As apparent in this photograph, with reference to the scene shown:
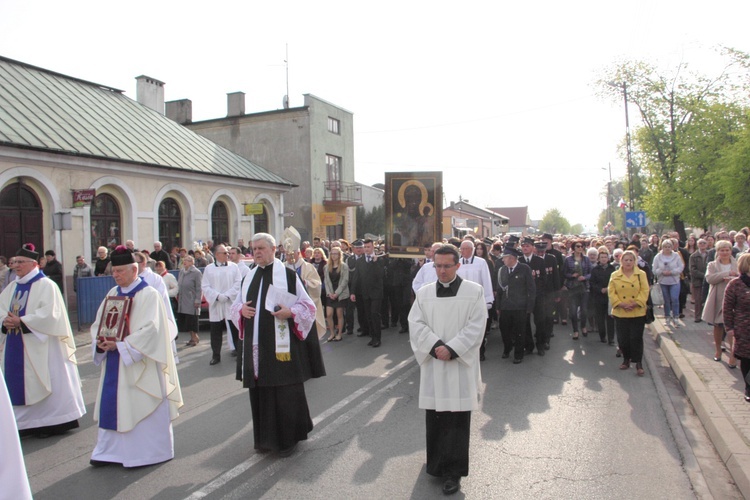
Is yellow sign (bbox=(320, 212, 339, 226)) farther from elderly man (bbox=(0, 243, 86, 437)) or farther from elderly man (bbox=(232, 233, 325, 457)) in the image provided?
elderly man (bbox=(232, 233, 325, 457))

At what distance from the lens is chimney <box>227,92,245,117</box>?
114 feet

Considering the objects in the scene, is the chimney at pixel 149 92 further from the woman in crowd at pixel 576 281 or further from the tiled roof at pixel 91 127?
the woman in crowd at pixel 576 281

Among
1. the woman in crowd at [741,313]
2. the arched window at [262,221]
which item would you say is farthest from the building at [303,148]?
the woman in crowd at [741,313]

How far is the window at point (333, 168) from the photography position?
34.7m

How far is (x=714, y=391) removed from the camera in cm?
702

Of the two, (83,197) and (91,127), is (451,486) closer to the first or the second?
(83,197)

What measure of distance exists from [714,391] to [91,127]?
1863 centimetres

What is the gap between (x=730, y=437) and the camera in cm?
543

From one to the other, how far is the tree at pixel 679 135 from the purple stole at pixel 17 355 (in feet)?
93.9

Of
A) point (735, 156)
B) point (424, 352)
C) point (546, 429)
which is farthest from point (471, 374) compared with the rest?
point (735, 156)

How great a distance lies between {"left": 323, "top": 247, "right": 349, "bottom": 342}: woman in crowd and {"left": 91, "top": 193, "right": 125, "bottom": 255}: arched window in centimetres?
956

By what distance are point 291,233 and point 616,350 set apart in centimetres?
624

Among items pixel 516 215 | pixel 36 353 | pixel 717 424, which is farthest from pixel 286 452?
pixel 516 215

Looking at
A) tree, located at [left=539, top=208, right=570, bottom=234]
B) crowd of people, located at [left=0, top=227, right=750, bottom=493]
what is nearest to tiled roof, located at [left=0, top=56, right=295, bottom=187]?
crowd of people, located at [left=0, top=227, right=750, bottom=493]
